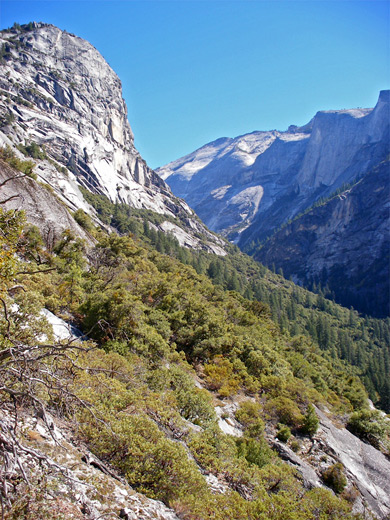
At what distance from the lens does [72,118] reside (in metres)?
130

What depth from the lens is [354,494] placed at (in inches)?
773

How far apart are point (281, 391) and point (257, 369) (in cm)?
453

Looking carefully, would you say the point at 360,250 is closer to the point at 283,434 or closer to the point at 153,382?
the point at 283,434

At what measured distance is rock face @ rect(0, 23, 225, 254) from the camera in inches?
4094

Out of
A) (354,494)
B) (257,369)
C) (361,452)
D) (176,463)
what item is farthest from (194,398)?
(361,452)

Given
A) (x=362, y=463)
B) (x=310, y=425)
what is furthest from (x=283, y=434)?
(x=362, y=463)

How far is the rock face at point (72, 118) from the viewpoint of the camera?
104000 mm

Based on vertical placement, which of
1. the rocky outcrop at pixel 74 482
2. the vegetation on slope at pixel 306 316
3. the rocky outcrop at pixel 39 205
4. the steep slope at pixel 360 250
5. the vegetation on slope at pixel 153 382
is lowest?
the rocky outcrop at pixel 74 482

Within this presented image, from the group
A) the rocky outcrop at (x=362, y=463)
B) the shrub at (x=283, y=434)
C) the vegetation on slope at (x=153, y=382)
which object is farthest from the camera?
the shrub at (x=283, y=434)

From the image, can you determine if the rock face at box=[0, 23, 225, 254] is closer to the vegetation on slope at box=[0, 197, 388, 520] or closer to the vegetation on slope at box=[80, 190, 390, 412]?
the vegetation on slope at box=[80, 190, 390, 412]

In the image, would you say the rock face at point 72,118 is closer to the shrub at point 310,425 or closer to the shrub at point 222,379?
the shrub at point 222,379

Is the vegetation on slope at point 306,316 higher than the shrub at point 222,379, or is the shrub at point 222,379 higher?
the vegetation on slope at point 306,316

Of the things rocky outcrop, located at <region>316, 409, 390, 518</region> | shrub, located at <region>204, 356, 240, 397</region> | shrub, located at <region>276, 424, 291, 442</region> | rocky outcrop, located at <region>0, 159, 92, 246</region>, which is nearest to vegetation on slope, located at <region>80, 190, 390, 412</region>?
rocky outcrop, located at <region>316, 409, 390, 518</region>

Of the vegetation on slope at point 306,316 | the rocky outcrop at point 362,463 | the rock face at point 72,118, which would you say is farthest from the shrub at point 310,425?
the rock face at point 72,118
